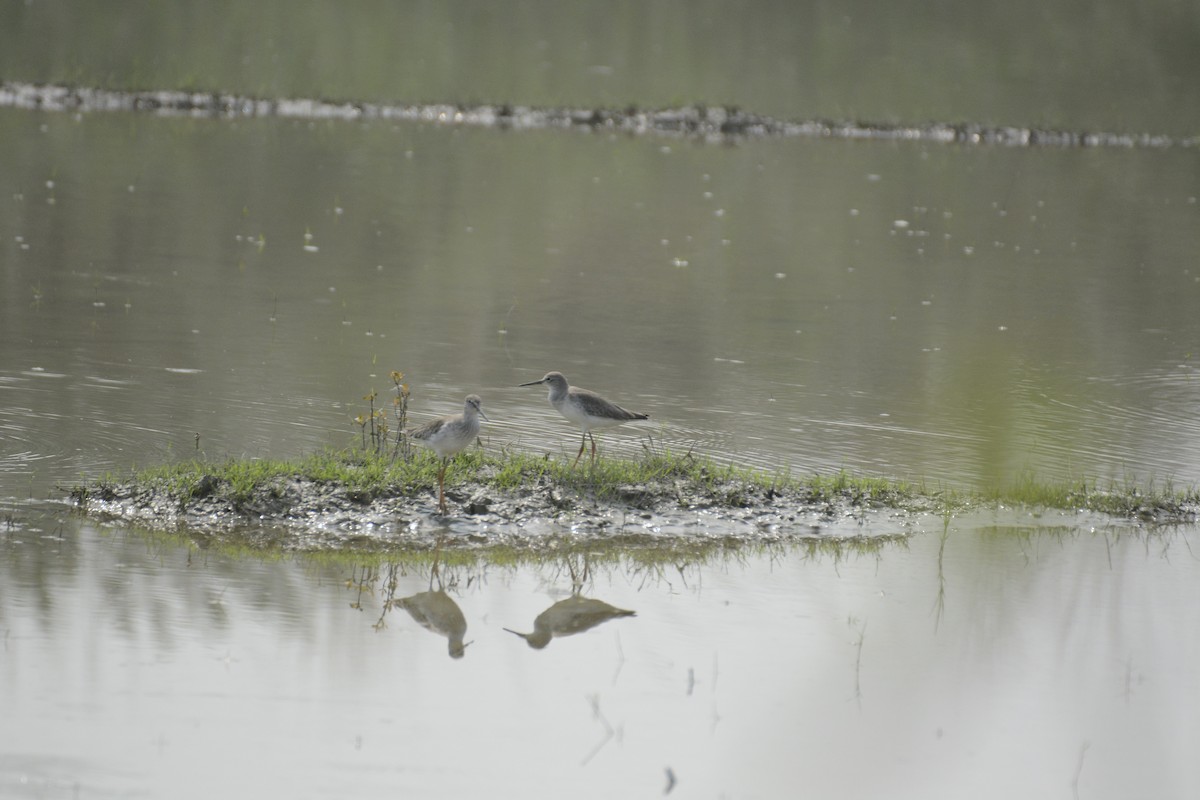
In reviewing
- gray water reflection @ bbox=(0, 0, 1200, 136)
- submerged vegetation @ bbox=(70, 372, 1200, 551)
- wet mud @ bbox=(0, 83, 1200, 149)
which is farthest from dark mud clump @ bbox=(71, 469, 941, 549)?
gray water reflection @ bbox=(0, 0, 1200, 136)

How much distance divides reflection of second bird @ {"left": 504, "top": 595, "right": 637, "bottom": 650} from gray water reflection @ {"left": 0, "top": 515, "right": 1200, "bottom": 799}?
0.36 ft

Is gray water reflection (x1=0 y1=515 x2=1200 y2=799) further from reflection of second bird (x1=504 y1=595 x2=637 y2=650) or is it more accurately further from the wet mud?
the wet mud

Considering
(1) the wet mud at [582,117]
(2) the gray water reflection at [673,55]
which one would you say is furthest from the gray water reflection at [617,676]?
(2) the gray water reflection at [673,55]

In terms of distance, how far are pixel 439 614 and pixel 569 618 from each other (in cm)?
65

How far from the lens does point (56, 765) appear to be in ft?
18.6

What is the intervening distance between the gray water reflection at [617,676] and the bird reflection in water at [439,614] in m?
0.06

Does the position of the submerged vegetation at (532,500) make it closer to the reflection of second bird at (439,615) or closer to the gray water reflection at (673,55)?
the reflection of second bird at (439,615)

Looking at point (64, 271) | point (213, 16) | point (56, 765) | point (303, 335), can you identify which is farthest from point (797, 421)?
point (213, 16)

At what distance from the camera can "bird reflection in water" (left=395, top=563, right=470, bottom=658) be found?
23.7 feet

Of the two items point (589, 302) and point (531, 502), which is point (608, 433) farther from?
point (589, 302)

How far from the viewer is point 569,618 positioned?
24.8ft

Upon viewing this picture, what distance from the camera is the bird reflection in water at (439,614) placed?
7.22 m

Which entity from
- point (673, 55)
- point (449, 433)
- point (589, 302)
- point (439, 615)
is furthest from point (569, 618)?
point (673, 55)

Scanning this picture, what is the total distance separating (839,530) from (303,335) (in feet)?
22.2
